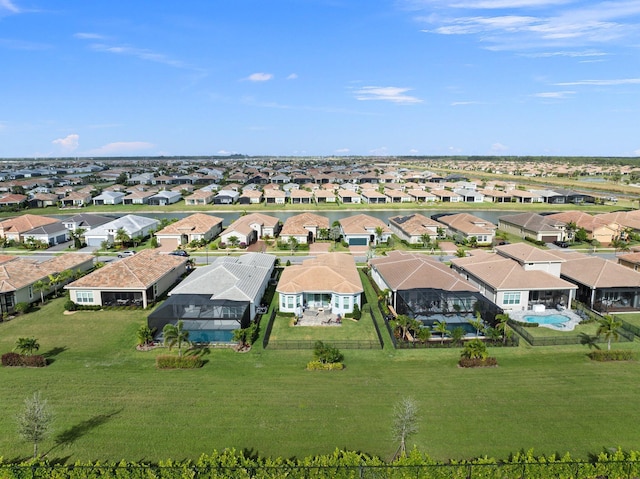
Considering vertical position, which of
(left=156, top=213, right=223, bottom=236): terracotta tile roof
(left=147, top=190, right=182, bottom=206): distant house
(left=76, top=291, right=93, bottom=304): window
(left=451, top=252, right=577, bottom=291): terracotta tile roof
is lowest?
(left=76, top=291, right=93, bottom=304): window

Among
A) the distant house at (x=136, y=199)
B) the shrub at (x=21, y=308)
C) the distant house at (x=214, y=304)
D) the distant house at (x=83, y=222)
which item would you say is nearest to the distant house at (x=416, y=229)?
the distant house at (x=214, y=304)

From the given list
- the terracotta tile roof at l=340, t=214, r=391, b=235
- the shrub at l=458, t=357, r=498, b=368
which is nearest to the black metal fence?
the shrub at l=458, t=357, r=498, b=368

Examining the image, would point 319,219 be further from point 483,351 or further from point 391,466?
point 391,466

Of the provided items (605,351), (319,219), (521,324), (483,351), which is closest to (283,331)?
(483,351)

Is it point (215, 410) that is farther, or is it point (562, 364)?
point (562, 364)

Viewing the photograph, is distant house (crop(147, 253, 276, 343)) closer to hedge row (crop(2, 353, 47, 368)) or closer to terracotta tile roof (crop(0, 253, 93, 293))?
hedge row (crop(2, 353, 47, 368))

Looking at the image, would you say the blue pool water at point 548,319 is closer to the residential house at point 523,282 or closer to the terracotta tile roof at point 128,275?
the residential house at point 523,282

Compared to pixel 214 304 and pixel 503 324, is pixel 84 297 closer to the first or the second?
pixel 214 304
